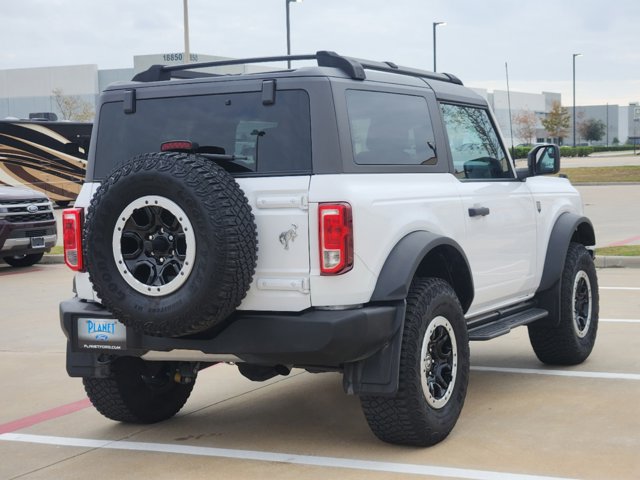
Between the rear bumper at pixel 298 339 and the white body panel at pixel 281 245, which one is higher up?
the white body panel at pixel 281 245

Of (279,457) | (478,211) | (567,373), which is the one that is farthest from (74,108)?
(279,457)

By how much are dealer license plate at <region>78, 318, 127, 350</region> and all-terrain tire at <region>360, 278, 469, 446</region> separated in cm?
131

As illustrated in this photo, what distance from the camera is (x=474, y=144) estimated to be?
22.9 ft

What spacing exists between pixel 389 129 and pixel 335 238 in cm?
104

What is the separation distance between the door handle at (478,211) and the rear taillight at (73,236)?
7.56ft

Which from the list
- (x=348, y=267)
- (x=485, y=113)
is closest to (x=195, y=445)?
(x=348, y=267)

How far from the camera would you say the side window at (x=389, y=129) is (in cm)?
565

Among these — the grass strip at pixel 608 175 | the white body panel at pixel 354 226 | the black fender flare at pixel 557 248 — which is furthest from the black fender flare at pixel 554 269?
the grass strip at pixel 608 175

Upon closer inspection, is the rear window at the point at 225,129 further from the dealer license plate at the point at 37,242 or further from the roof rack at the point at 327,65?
the dealer license plate at the point at 37,242

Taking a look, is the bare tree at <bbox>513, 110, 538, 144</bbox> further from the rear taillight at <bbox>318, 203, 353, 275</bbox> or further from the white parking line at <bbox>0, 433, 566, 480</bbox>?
the rear taillight at <bbox>318, 203, 353, 275</bbox>

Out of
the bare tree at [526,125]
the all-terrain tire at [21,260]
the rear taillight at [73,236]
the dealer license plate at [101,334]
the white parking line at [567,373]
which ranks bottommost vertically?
the all-terrain tire at [21,260]

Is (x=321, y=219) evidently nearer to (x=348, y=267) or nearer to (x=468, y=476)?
(x=348, y=267)

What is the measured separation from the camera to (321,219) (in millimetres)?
5211

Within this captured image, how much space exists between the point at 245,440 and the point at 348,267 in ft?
4.57
